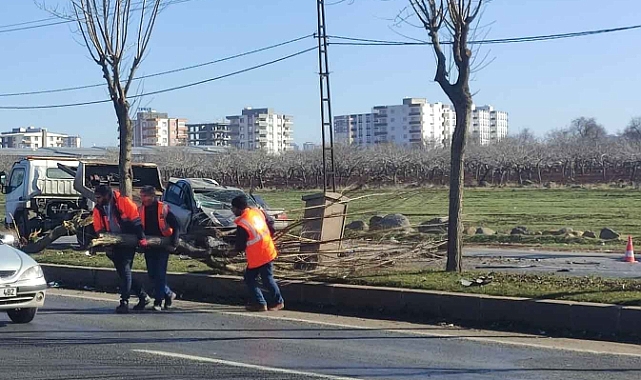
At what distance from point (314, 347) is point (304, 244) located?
13.9ft

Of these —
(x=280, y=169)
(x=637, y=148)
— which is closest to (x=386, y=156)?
(x=280, y=169)

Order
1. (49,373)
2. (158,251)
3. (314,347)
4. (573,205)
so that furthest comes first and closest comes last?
(573,205) < (158,251) < (314,347) < (49,373)

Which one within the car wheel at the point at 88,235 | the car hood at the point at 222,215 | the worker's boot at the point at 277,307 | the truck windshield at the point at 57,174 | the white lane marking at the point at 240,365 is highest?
the truck windshield at the point at 57,174

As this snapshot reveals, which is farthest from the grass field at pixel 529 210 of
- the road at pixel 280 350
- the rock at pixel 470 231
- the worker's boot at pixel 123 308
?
the road at pixel 280 350

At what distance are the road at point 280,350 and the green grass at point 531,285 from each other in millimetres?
1000

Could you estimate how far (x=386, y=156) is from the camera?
86.8 m

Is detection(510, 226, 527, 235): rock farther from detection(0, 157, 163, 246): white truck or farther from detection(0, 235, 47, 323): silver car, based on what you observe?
detection(0, 235, 47, 323): silver car

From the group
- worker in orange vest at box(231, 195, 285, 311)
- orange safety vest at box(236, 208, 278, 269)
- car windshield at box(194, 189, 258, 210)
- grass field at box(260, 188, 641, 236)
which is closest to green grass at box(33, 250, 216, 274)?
grass field at box(260, 188, 641, 236)

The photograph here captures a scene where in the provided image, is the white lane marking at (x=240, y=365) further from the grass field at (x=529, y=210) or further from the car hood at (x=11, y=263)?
the grass field at (x=529, y=210)

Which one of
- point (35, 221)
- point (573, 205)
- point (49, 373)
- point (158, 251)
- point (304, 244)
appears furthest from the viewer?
point (573, 205)

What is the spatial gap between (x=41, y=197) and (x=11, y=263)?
12.9 meters

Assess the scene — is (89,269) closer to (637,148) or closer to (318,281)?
(318,281)

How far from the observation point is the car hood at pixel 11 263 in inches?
439

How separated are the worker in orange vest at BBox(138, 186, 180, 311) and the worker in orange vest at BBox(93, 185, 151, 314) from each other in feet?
0.74
